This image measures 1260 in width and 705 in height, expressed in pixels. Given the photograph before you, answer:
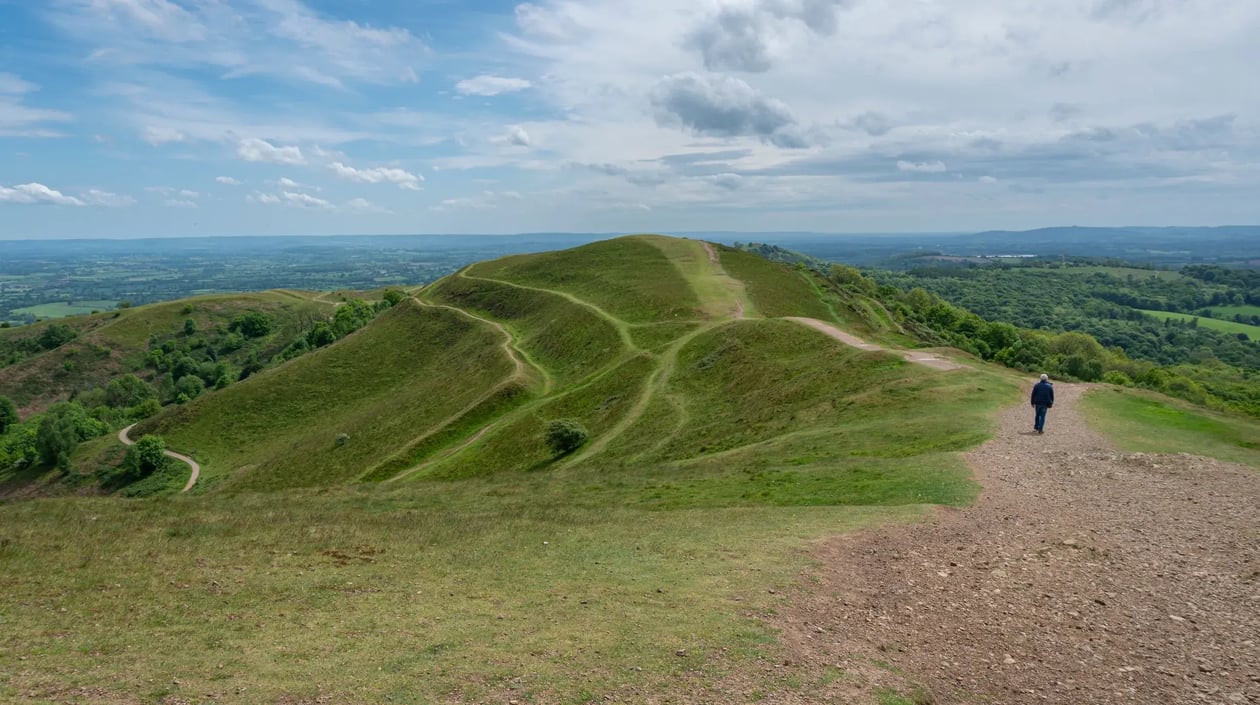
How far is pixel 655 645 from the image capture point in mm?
11570

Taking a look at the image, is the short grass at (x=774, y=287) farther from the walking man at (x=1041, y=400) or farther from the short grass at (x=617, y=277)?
the walking man at (x=1041, y=400)

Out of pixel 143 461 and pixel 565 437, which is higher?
pixel 565 437

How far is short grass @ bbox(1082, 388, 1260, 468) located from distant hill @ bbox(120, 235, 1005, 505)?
481 cm

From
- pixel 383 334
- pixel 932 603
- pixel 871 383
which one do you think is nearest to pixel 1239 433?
pixel 871 383

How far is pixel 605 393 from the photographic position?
5316cm

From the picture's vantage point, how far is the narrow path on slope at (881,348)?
129ft

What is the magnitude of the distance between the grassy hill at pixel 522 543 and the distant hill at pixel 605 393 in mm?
310

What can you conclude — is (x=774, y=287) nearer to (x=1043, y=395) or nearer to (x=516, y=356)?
(x=516, y=356)

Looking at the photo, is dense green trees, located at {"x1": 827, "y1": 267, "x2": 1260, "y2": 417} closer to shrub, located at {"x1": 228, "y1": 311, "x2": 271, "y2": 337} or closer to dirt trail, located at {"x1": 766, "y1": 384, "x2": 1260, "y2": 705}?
dirt trail, located at {"x1": 766, "y1": 384, "x2": 1260, "y2": 705}

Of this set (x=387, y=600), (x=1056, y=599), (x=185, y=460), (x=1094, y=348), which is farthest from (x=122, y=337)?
(x=1094, y=348)

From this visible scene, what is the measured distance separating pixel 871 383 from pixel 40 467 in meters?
85.0

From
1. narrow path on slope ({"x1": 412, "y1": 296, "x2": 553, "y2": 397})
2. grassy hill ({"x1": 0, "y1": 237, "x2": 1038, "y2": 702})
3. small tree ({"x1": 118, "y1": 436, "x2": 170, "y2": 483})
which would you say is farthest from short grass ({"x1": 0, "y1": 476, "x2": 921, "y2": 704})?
small tree ({"x1": 118, "y1": 436, "x2": 170, "y2": 483})

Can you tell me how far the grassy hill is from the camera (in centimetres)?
1072

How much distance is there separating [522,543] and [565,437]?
943 inches
